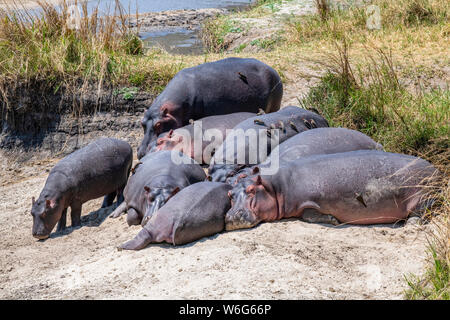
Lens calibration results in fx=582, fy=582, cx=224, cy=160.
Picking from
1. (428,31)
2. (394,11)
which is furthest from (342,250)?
(394,11)

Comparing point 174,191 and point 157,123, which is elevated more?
point 157,123

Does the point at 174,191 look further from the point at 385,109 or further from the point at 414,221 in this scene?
the point at 385,109

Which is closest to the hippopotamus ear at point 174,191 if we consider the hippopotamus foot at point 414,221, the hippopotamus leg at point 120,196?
the hippopotamus leg at point 120,196

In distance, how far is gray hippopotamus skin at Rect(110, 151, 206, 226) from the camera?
4992mm

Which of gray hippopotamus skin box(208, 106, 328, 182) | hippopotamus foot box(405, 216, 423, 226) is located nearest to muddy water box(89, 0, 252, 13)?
gray hippopotamus skin box(208, 106, 328, 182)

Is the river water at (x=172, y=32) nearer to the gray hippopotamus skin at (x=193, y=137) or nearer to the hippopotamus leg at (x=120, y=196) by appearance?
the gray hippopotamus skin at (x=193, y=137)

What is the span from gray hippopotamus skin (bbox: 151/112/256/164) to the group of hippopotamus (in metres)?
0.01

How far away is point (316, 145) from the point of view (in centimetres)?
525

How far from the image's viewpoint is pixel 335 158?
476 cm

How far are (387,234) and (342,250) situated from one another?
513mm

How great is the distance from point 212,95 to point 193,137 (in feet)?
2.60

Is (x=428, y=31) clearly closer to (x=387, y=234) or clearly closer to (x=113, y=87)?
(x=113, y=87)

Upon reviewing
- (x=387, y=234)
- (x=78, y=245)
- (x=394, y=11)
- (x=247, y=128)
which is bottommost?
(x=78, y=245)

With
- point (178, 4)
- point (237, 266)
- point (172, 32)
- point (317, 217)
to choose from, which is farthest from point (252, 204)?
point (178, 4)
